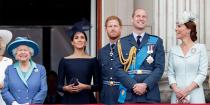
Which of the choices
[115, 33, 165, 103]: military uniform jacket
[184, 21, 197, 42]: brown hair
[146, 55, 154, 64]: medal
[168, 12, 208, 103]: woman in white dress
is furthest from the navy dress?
[184, 21, 197, 42]: brown hair

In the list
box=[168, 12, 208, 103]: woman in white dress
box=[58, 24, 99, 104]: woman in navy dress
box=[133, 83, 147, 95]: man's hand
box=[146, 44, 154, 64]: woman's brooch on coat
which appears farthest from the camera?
box=[58, 24, 99, 104]: woman in navy dress

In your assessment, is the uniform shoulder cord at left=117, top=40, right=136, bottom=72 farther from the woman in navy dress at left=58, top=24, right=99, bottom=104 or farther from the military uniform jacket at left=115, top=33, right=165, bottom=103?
the woman in navy dress at left=58, top=24, right=99, bottom=104

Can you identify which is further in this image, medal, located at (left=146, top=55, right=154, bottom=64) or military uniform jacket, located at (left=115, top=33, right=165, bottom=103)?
medal, located at (left=146, top=55, right=154, bottom=64)

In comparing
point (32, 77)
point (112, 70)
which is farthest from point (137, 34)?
point (32, 77)

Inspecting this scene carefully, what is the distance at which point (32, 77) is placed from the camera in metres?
8.20

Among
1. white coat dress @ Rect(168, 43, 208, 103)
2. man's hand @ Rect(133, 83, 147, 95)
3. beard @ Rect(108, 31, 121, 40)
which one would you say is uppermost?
beard @ Rect(108, 31, 121, 40)

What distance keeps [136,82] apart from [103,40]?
180cm

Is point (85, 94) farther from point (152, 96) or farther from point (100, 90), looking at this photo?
point (152, 96)

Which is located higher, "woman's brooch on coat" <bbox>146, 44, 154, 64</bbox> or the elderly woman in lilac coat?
"woman's brooch on coat" <bbox>146, 44, 154, 64</bbox>

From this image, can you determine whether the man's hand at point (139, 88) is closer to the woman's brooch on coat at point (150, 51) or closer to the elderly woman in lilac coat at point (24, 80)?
the woman's brooch on coat at point (150, 51)

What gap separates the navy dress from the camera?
8.59 metres

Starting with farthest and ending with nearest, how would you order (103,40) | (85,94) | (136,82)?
(103,40) → (85,94) → (136,82)

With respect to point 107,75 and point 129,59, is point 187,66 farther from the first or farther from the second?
point 107,75

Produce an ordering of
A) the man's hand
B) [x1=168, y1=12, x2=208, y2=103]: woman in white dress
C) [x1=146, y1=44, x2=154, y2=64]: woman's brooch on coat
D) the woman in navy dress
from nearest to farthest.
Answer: the man's hand
[x1=146, y1=44, x2=154, y2=64]: woman's brooch on coat
[x1=168, y1=12, x2=208, y2=103]: woman in white dress
the woman in navy dress
